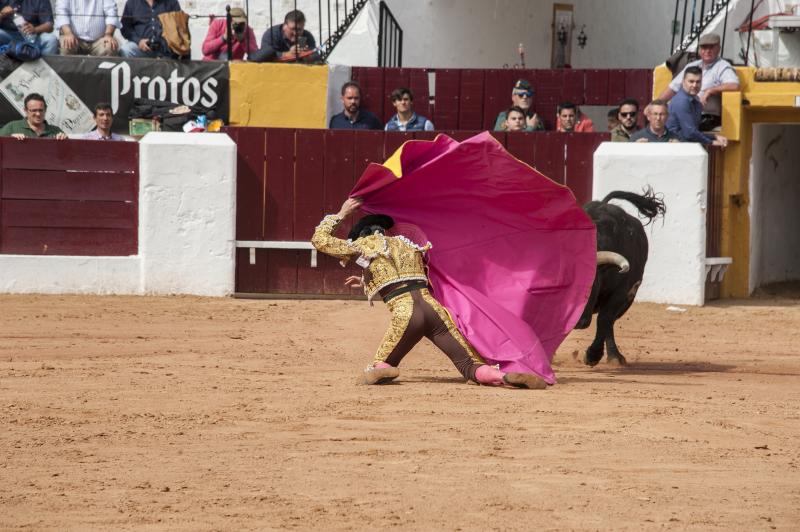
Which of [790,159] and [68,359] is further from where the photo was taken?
[790,159]

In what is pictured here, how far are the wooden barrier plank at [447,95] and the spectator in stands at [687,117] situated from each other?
2725 millimetres

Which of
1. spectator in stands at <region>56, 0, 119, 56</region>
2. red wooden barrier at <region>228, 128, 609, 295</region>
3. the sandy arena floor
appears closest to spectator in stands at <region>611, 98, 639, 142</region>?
red wooden barrier at <region>228, 128, 609, 295</region>

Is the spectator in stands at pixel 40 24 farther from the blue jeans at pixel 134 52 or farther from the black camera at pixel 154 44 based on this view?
the black camera at pixel 154 44

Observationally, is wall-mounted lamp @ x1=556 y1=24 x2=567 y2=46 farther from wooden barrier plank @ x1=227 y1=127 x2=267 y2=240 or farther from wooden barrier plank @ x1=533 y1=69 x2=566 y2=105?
wooden barrier plank @ x1=227 y1=127 x2=267 y2=240

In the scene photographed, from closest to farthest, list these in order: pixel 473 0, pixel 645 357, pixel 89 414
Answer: pixel 89 414, pixel 645 357, pixel 473 0

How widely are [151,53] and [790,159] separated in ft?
20.8

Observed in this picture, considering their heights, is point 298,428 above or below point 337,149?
below

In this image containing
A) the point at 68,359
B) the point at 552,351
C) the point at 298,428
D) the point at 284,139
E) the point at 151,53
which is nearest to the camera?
the point at 298,428

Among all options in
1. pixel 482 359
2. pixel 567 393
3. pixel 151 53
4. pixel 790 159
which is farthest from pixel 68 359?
pixel 790 159

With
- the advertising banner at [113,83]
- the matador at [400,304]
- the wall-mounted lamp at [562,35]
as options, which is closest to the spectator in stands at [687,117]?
the advertising banner at [113,83]

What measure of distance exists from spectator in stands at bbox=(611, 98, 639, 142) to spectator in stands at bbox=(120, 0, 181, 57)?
4.28 meters

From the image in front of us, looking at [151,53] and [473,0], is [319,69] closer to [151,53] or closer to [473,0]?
[151,53]

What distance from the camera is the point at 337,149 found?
11.5 m

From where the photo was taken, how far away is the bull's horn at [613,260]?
7445mm
